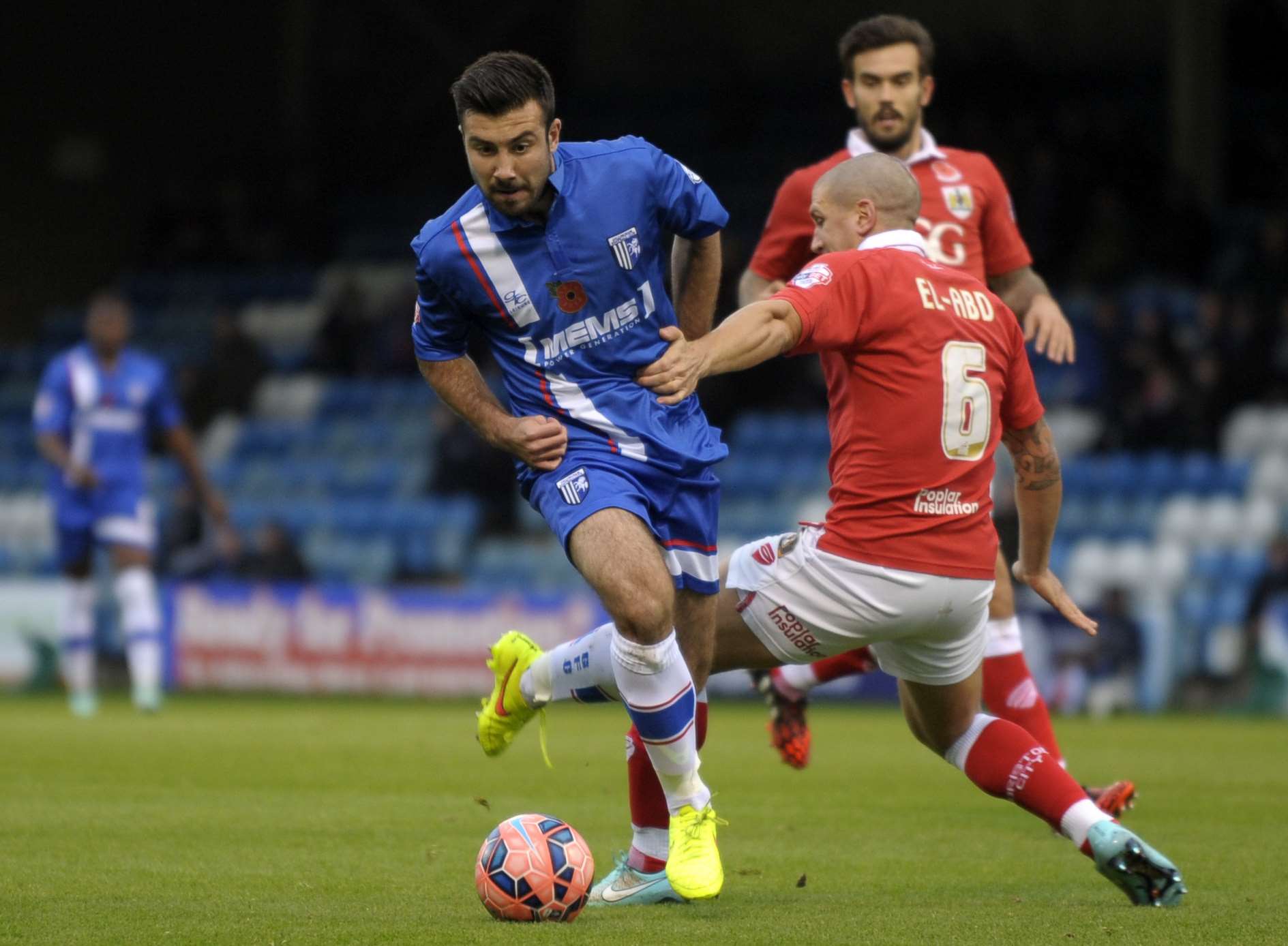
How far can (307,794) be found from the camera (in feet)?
25.1

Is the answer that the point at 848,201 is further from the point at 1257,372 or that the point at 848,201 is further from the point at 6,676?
the point at 6,676

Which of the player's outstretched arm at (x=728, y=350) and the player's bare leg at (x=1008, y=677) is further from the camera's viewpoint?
the player's bare leg at (x=1008, y=677)

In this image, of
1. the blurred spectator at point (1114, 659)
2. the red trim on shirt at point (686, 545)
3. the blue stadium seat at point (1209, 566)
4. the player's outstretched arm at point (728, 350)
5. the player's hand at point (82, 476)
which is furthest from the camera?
the blue stadium seat at point (1209, 566)

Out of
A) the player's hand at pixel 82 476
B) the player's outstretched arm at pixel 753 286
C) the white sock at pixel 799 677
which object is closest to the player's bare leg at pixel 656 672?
the white sock at pixel 799 677

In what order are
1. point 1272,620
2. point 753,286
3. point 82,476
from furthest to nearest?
point 1272,620 → point 82,476 → point 753,286

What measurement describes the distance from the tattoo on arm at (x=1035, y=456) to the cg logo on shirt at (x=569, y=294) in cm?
123

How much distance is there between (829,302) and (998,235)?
216 centimetres

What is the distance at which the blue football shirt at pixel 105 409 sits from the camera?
1214 centimetres

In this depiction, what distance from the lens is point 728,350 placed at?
15.3 feet

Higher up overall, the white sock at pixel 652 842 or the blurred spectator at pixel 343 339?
the blurred spectator at pixel 343 339

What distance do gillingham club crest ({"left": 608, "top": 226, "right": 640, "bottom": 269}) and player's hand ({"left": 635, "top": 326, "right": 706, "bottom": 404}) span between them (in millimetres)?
486

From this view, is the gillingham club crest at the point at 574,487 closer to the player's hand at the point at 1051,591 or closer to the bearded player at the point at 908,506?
the bearded player at the point at 908,506

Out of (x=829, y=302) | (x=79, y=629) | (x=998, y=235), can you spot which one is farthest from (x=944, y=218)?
(x=79, y=629)

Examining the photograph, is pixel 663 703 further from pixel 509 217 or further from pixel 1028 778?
pixel 509 217
